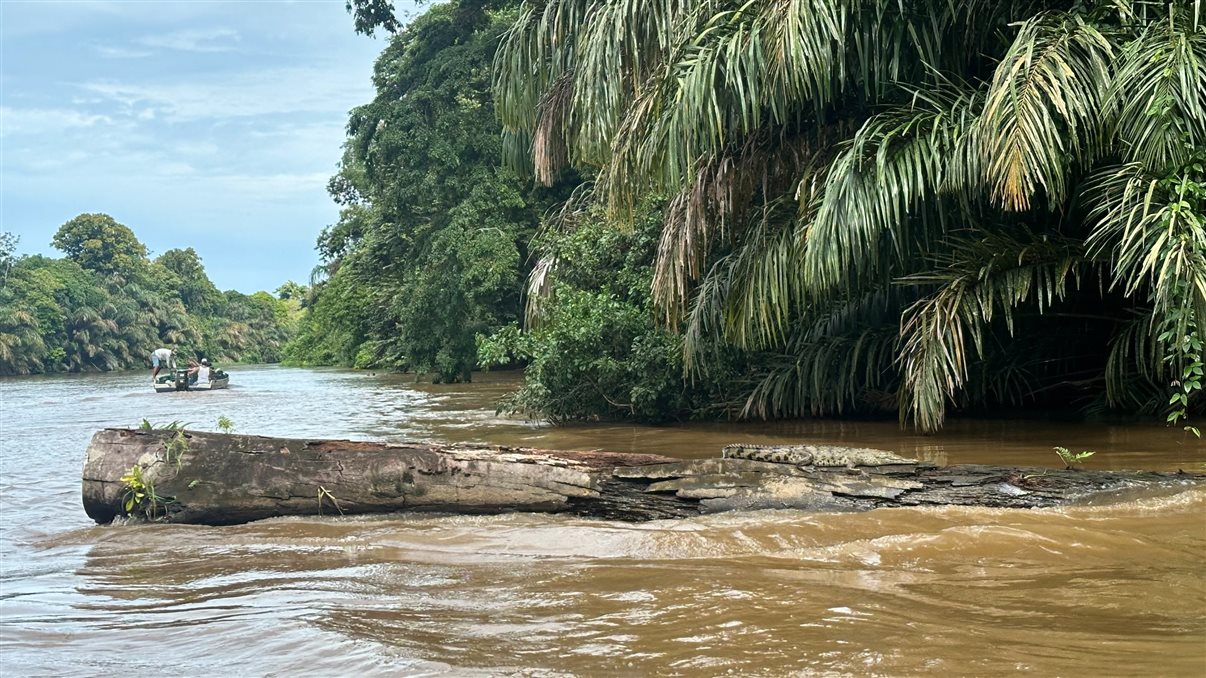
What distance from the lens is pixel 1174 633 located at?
318 cm

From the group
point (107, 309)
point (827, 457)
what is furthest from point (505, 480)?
point (107, 309)

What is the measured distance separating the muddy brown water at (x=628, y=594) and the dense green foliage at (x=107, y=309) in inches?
1956

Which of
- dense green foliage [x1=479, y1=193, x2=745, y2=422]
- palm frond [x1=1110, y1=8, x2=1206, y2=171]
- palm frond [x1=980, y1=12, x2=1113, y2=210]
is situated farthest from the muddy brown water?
dense green foliage [x1=479, y1=193, x2=745, y2=422]

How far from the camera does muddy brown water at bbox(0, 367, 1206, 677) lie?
3221 millimetres

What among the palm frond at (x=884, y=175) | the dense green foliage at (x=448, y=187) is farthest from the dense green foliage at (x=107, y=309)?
the palm frond at (x=884, y=175)

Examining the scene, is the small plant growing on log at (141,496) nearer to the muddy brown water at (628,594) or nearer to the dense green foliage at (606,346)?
the muddy brown water at (628,594)

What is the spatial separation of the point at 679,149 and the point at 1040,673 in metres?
6.20

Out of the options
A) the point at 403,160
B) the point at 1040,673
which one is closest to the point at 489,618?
the point at 1040,673

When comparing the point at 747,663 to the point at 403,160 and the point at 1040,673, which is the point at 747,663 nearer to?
the point at 1040,673

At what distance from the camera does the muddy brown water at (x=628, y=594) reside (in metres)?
3.22

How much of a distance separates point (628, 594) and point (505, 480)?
1887mm

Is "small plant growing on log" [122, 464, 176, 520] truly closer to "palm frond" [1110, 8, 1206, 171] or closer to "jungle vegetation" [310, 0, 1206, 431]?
"jungle vegetation" [310, 0, 1206, 431]

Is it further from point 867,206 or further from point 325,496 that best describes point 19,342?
point 867,206

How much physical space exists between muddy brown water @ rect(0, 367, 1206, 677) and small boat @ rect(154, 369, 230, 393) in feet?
66.2
